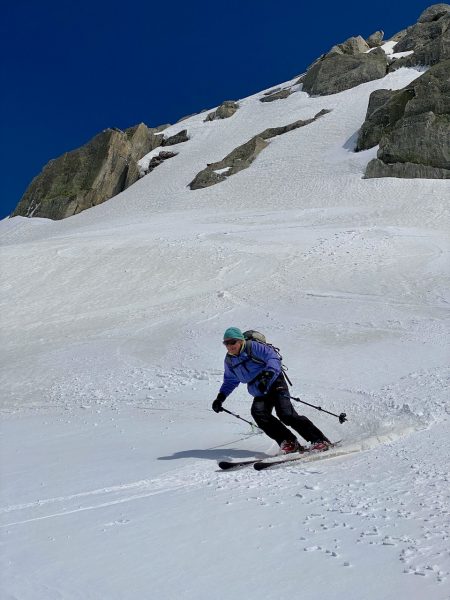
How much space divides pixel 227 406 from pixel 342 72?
57563 mm

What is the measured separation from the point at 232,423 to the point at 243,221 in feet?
73.5

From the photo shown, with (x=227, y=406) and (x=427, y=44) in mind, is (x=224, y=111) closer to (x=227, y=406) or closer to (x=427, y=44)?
(x=427, y=44)

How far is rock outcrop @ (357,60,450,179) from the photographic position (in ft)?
113

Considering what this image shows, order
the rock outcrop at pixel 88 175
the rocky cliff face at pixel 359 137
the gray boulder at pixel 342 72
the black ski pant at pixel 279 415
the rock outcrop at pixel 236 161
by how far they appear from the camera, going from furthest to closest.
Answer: the gray boulder at pixel 342 72, the rock outcrop at pixel 88 175, the rock outcrop at pixel 236 161, the rocky cliff face at pixel 359 137, the black ski pant at pixel 279 415

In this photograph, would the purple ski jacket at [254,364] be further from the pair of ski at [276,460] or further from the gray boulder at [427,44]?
the gray boulder at [427,44]

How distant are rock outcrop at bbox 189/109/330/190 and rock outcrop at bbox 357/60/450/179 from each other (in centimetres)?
863

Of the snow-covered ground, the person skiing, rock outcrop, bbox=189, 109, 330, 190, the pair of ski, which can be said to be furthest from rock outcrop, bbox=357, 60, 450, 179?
the pair of ski

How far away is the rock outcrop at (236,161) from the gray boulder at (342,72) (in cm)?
1055

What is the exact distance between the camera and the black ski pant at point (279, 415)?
6.90 meters

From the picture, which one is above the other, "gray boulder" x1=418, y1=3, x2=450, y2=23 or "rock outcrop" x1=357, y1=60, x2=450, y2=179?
"gray boulder" x1=418, y1=3, x2=450, y2=23

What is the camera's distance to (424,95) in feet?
126

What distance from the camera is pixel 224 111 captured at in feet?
205

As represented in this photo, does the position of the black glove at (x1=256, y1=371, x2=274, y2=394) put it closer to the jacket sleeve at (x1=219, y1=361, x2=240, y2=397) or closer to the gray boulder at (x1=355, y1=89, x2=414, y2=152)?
the jacket sleeve at (x1=219, y1=361, x2=240, y2=397)

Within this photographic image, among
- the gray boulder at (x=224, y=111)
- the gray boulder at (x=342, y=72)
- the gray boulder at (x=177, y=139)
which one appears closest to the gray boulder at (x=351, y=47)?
the gray boulder at (x=342, y=72)
